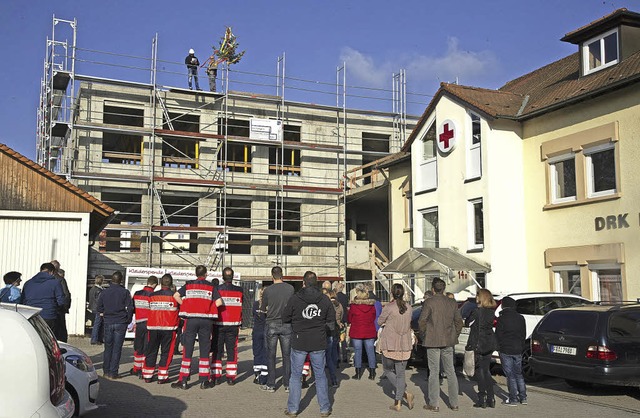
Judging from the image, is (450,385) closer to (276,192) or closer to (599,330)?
(599,330)

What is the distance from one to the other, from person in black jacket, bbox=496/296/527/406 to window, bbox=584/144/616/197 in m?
8.65

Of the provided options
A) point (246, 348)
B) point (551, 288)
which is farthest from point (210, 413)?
point (551, 288)

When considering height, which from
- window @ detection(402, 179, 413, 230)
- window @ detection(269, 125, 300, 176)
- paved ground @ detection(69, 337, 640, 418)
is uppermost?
window @ detection(269, 125, 300, 176)

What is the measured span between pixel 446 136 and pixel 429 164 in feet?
5.48

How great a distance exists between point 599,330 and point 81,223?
15.3 m

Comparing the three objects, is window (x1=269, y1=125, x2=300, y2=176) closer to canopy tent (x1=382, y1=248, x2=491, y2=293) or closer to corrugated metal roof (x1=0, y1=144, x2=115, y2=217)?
canopy tent (x1=382, y1=248, x2=491, y2=293)

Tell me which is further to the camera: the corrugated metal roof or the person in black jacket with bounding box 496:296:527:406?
the corrugated metal roof

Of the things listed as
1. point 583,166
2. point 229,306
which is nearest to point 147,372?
point 229,306

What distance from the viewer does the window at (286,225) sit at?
31.7 m

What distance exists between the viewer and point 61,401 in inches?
205

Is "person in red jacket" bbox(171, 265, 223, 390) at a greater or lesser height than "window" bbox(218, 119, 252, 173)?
lesser

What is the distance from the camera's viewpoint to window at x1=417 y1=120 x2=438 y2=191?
2364 cm

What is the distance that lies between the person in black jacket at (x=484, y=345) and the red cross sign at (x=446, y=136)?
12.2 metres

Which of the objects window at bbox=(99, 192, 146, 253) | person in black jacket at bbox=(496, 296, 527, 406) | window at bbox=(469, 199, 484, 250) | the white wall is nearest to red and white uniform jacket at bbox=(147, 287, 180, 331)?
person in black jacket at bbox=(496, 296, 527, 406)
